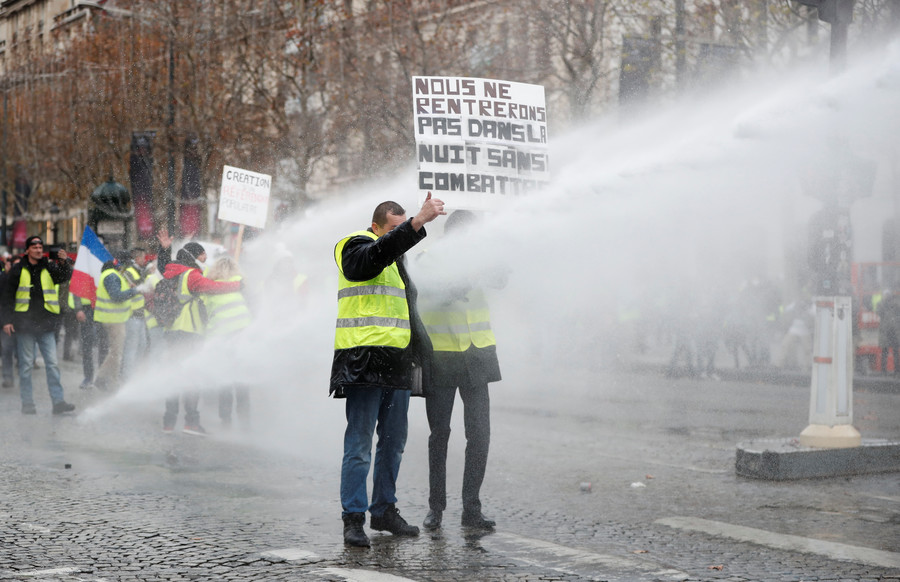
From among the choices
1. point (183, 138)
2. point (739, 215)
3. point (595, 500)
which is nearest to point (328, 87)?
point (183, 138)

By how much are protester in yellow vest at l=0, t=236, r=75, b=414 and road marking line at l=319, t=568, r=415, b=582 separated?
7527mm

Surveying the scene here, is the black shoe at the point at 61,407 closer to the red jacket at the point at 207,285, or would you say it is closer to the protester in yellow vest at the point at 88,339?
the red jacket at the point at 207,285

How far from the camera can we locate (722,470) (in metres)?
8.83

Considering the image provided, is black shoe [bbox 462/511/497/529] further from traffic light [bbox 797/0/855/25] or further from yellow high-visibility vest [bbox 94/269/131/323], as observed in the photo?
yellow high-visibility vest [bbox 94/269/131/323]

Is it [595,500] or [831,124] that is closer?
[595,500]

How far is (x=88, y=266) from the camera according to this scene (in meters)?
16.0

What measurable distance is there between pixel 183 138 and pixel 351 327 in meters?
22.6

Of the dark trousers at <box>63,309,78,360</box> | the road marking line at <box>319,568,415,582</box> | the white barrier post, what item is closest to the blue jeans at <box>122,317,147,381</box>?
the dark trousers at <box>63,309,78,360</box>

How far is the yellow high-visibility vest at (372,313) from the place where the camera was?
20.0 ft

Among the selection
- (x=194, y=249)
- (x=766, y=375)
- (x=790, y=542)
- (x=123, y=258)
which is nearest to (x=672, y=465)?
(x=790, y=542)

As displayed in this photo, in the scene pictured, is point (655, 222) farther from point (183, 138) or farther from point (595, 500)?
point (595, 500)

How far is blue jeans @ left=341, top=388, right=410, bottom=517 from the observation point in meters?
6.20

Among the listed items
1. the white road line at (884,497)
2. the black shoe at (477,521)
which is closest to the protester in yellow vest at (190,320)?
the black shoe at (477,521)

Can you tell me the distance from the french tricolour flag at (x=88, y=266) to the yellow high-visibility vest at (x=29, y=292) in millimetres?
3012
